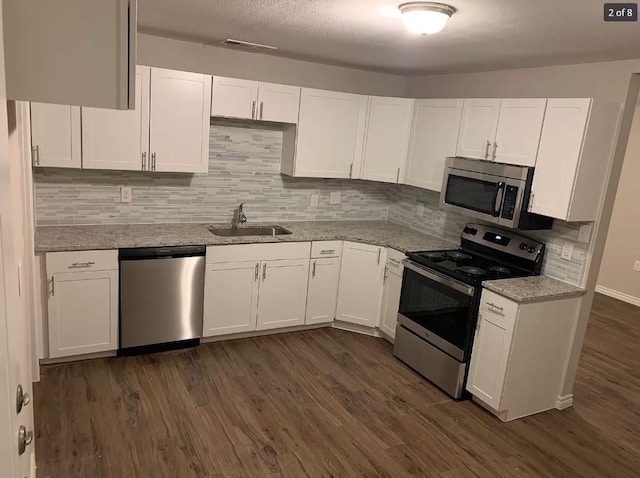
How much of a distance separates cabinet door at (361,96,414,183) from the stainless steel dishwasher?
5.59 ft

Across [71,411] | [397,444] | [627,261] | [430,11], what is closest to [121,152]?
[71,411]

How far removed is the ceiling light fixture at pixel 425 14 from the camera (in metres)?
2.15

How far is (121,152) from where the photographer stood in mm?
3453

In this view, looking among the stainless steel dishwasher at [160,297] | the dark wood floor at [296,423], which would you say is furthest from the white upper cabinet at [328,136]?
the dark wood floor at [296,423]

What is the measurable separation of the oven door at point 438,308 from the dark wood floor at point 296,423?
36cm

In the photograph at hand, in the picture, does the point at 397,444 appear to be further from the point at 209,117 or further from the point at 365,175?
the point at 209,117

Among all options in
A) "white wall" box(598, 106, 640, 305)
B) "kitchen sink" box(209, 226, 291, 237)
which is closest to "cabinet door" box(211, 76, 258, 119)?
"kitchen sink" box(209, 226, 291, 237)

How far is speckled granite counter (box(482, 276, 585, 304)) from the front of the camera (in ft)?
9.86

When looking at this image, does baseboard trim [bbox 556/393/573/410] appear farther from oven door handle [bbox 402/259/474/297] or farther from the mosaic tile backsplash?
oven door handle [bbox 402/259/474/297]

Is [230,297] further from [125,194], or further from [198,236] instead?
[125,194]

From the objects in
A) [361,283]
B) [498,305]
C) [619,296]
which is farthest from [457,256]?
[619,296]

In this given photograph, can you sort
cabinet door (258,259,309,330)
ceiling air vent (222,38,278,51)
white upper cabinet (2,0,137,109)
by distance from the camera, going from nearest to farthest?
white upper cabinet (2,0,137,109), ceiling air vent (222,38,278,51), cabinet door (258,259,309,330)

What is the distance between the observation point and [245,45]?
143 inches

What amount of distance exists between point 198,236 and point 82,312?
950 mm
